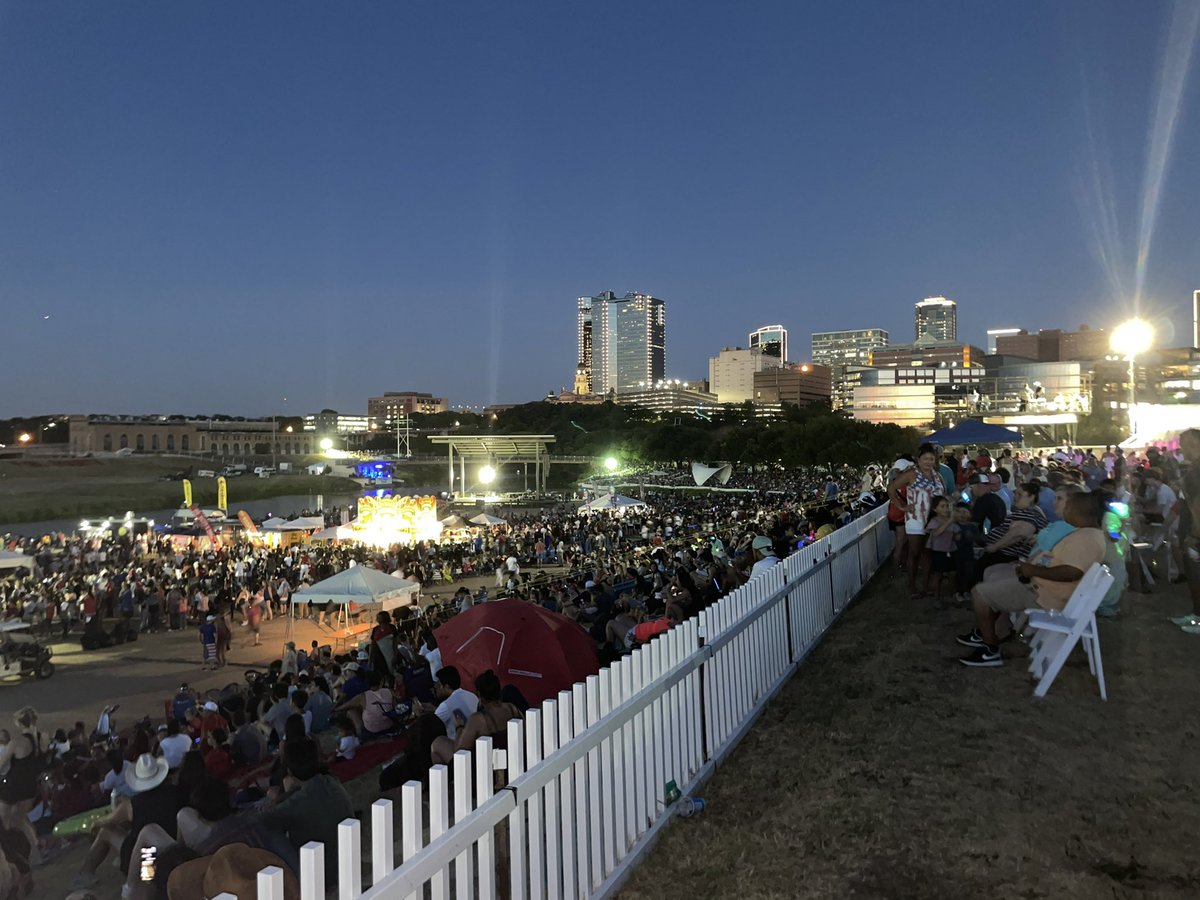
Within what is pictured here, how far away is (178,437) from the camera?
17962 centimetres

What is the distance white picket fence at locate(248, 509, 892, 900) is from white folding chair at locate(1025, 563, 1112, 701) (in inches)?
76.9

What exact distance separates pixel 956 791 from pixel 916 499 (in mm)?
4708

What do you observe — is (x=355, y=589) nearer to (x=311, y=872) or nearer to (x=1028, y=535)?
(x=1028, y=535)

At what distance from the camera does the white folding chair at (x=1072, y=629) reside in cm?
498

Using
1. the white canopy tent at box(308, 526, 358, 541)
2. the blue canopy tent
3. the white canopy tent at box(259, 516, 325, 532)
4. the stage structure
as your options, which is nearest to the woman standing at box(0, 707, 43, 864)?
the blue canopy tent

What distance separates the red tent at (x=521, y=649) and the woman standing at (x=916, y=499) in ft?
13.0

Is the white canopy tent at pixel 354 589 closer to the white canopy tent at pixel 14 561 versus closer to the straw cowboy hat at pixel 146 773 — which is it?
the straw cowboy hat at pixel 146 773

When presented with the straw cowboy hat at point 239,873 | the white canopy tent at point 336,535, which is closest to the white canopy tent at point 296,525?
the white canopy tent at point 336,535

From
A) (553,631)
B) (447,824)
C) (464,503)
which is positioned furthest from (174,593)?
(464,503)

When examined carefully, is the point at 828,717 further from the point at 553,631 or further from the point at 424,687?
the point at 424,687

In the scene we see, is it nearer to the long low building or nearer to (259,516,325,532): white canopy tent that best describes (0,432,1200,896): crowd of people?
(259,516,325,532): white canopy tent

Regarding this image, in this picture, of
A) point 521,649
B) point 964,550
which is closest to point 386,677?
point 521,649

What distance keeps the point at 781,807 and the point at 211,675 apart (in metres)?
12.5

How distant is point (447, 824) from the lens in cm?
246
